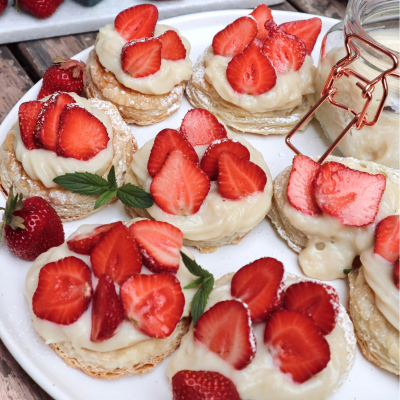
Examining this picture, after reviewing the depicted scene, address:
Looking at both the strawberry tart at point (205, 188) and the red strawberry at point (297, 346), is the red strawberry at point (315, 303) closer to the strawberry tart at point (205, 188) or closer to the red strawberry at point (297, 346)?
the red strawberry at point (297, 346)

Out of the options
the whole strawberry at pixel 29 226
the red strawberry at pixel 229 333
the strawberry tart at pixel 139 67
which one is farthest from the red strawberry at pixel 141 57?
the red strawberry at pixel 229 333

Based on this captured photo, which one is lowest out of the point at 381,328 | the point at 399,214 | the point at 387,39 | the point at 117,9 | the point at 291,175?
the point at 381,328

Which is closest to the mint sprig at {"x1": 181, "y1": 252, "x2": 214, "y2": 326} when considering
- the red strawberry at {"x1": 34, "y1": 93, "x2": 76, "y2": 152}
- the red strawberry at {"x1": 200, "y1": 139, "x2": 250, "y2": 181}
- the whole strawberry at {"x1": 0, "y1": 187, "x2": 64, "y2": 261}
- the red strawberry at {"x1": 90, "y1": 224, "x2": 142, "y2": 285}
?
the red strawberry at {"x1": 90, "y1": 224, "x2": 142, "y2": 285}

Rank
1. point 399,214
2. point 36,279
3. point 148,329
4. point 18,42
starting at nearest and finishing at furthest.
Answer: point 148,329 < point 36,279 < point 399,214 < point 18,42

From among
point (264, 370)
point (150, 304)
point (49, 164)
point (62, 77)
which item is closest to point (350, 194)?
point (264, 370)

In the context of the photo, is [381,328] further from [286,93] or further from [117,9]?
[117,9]

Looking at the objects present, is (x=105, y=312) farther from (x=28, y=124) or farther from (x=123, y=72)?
(x=123, y=72)

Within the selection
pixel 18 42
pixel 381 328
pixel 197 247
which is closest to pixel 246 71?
pixel 197 247
